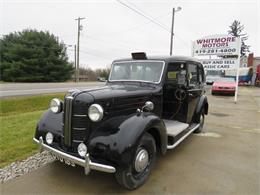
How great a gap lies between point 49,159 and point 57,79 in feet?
84.0

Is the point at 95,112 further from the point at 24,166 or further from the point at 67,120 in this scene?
the point at 24,166

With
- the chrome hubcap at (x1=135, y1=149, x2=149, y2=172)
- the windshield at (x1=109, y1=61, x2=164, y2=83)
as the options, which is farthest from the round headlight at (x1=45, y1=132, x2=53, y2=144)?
the windshield at (x1=109, y1=61, x2=164, y2=83)

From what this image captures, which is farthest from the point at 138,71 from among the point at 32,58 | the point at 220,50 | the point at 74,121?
the point at 32,58

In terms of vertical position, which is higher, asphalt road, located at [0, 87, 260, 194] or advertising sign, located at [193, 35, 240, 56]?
advertising sign, located at [193, 35, 240, 56]

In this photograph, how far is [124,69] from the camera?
4.39 m

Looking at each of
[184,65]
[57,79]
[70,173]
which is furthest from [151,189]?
[57,79]

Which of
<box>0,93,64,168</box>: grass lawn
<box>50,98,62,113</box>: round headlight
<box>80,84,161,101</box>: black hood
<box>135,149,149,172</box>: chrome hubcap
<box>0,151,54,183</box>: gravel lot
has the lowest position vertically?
<box>0,151,54,183</box>: gravel lot

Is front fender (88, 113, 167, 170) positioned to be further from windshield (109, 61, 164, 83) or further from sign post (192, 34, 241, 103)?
sign post (192, 34, 241, 103)

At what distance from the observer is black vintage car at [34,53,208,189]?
2.53m

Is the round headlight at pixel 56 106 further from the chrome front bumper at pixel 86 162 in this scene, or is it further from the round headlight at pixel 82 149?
the round headlight at pixel 82 149

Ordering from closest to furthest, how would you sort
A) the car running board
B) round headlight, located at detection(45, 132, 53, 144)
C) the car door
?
round headlight, located at detection(45, 132, 53, 144) → the car running board → the car door

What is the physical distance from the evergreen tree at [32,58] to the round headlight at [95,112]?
25.5m

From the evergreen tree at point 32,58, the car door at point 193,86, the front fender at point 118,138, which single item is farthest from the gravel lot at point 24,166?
the evergreen tree at point 32,58

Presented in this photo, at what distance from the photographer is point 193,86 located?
4875 mm
